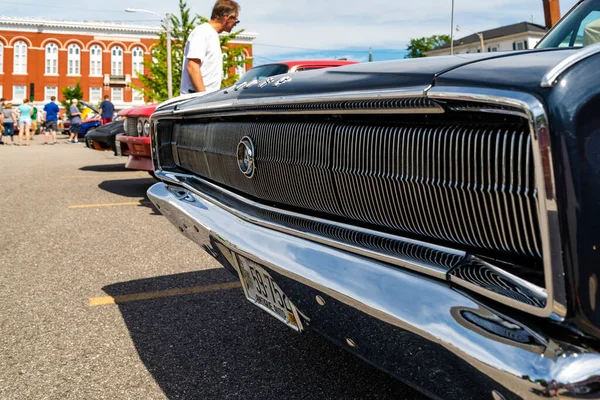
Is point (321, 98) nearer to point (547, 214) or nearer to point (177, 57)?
point (547, 214)

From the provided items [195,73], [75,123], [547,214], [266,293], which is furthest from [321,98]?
[75,123]

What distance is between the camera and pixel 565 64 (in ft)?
4.04

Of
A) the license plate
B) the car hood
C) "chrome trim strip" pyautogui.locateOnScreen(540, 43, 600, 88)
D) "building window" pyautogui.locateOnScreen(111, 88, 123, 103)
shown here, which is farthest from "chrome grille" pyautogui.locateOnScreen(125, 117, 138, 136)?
"building window" pyautogui.locateOnScreen(111, 88, 123, 103)

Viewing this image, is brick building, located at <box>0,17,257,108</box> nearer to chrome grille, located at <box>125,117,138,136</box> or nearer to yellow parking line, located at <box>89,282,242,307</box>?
chrome grille, located at <box>125,117,138,136</box>

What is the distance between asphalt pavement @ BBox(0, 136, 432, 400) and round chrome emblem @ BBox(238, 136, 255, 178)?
824mm

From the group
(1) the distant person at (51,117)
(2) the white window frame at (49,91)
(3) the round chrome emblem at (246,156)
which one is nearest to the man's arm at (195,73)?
(3) the round chrome emblem at (246,156)

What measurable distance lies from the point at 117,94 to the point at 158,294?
214 feet

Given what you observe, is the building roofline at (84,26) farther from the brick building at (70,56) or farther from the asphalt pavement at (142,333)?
the asphalt pavement at (142,333)

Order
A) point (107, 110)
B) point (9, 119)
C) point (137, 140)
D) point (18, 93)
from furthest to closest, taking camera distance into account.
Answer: point (18, 93) → point (9, 119) → point (107, 110) → point (137, 140)

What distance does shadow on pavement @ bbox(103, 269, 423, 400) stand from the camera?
2.27 metres

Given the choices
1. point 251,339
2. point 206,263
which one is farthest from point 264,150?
point 206,263

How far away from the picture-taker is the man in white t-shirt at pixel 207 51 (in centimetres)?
526

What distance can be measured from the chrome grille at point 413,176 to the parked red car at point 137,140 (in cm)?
446

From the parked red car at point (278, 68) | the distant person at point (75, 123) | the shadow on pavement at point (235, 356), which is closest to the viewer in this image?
the shadow on pavement at point (235, 356)
